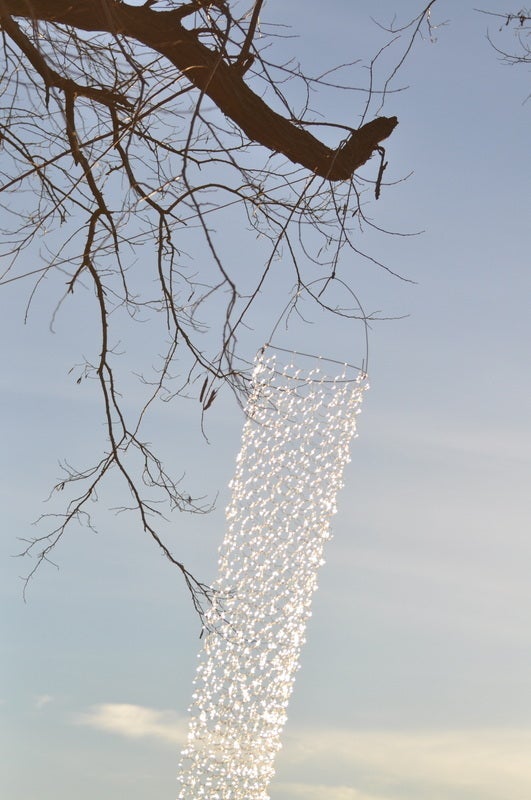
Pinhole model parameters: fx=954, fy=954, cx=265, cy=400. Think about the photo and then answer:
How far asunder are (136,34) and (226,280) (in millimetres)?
1027

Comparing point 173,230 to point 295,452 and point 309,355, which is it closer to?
point 309,355

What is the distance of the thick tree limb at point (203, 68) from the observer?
5.96 ft

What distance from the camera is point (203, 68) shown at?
185 cm

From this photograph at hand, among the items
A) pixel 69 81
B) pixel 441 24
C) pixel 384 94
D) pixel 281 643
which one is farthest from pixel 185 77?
pixel 281 643

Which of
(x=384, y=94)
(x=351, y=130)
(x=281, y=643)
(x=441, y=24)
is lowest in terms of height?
(x=281, y=643)

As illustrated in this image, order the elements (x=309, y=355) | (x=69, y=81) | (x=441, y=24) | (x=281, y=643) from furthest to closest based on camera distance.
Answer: (x=281, y=643)
(x=309, y=355)
(x=441, y=24)
(x=69, y=81)

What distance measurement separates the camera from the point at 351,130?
1932mm

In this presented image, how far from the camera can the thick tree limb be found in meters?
1.82

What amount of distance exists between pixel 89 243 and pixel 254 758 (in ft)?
9.17

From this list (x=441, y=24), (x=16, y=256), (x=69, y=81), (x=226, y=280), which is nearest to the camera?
(x=226, y=280)

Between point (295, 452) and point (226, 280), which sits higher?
point (295, 452)

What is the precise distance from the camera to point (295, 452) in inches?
165

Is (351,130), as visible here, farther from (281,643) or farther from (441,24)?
(281,643)

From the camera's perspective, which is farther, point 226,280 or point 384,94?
point 384,94
